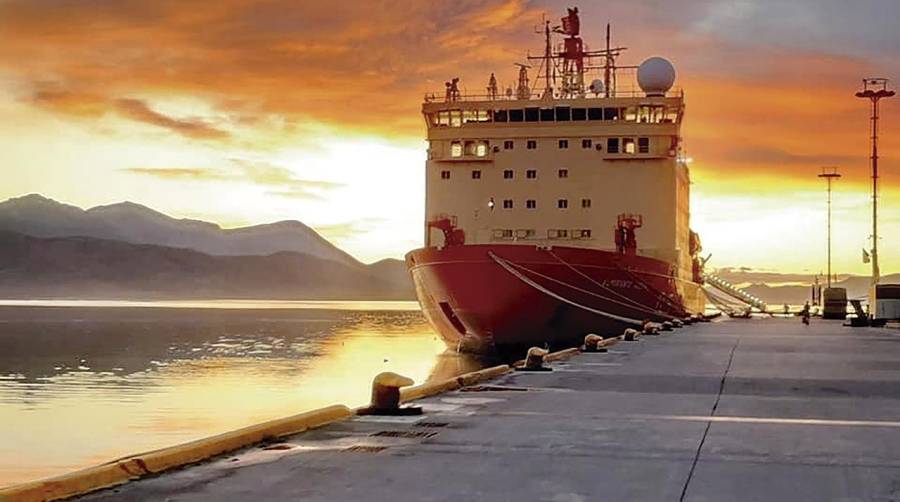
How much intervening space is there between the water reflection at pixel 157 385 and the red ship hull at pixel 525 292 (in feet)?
5.07

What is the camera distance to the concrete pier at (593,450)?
266 inches

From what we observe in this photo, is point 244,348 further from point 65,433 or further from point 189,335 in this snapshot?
point 65,433

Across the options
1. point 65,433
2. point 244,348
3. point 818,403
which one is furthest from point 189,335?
point 818,403

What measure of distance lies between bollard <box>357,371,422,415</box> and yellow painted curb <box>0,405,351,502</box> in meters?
0.72

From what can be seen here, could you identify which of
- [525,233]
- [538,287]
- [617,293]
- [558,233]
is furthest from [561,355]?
[558,233]

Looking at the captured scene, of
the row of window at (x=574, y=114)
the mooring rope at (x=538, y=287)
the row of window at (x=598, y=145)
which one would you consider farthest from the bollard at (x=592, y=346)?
the row of window at (x=574, y=114)

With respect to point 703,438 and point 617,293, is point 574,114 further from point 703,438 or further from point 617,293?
point 703,438

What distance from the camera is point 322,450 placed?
8422 mm

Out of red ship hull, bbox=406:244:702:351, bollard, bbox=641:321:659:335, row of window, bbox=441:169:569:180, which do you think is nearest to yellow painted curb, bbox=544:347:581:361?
bollard, bbox=641:321:659:335

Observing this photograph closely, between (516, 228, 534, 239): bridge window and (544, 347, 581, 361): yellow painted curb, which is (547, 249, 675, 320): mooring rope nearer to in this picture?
(516, 228, 534, 239): bridge window

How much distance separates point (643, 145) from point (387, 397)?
109 feet

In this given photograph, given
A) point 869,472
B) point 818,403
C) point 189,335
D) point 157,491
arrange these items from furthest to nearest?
point 189,335 → point 818,403 → point 869,472 → point 157,491

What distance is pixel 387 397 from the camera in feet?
35.7

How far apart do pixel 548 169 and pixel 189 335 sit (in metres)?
30.9
